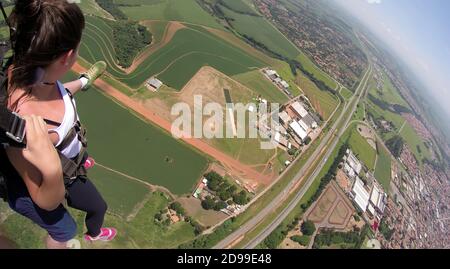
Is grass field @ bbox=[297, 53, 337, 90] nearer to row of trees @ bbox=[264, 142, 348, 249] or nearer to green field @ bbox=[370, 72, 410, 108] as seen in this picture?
green field @ bbox=[370, 72, 410, 108]

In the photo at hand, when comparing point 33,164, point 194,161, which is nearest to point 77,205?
point 33,164

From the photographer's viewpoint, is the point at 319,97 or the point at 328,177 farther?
the point at 319,97

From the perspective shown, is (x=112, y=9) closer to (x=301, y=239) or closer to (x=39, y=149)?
(x=301, y=239)

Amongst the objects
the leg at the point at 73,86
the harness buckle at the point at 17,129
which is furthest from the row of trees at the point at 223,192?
the harness buckle at the point at 17,129

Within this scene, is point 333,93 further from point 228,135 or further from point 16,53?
point 16,53

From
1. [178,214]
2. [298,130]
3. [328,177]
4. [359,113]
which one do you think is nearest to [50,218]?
[178,214]
